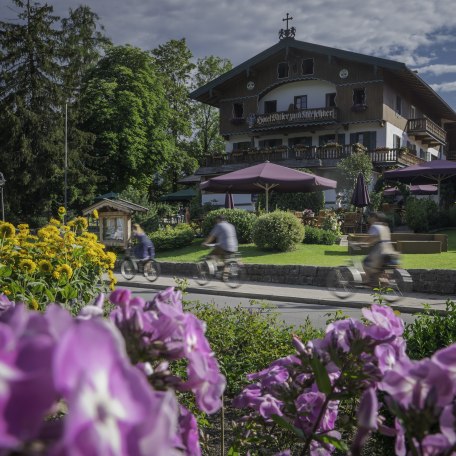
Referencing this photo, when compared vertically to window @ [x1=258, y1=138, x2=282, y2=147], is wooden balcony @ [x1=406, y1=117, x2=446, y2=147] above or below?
above


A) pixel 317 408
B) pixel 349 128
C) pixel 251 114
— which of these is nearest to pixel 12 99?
pixel 251 114

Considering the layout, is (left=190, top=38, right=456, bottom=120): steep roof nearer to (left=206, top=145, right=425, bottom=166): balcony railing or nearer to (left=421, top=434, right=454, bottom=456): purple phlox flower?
(left=206, top=145, right=425, bottom=166): balcony railing

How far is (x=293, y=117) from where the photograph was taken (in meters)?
38.1

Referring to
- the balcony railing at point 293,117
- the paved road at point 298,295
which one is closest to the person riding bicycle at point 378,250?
the paved road at point 298,295

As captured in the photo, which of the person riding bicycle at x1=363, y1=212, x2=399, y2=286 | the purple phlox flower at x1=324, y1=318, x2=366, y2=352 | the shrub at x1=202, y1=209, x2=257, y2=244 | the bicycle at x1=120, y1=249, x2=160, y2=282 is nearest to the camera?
the purple phlox flower at x1=324, y1=318, x2=366, y2=352

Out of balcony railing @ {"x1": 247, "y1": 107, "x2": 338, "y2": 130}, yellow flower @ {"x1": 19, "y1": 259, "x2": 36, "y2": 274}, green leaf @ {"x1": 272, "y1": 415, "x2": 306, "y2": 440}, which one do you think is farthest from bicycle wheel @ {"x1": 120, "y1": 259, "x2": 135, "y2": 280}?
balcony railing @ {"x1": 247, "y1": 107, "x2": 338, "y2": 130}

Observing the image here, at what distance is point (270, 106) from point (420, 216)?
2059cm

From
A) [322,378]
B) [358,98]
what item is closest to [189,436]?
[322,378]

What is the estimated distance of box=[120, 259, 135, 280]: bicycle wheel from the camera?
15820 mm

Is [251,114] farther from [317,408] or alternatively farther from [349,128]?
[317,408]

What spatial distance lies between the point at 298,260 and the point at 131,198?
1760 cm

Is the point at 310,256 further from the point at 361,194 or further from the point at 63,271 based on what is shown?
the point at 63,271

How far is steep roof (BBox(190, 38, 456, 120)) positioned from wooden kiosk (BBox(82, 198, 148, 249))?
2099 cm

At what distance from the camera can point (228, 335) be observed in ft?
15.8
